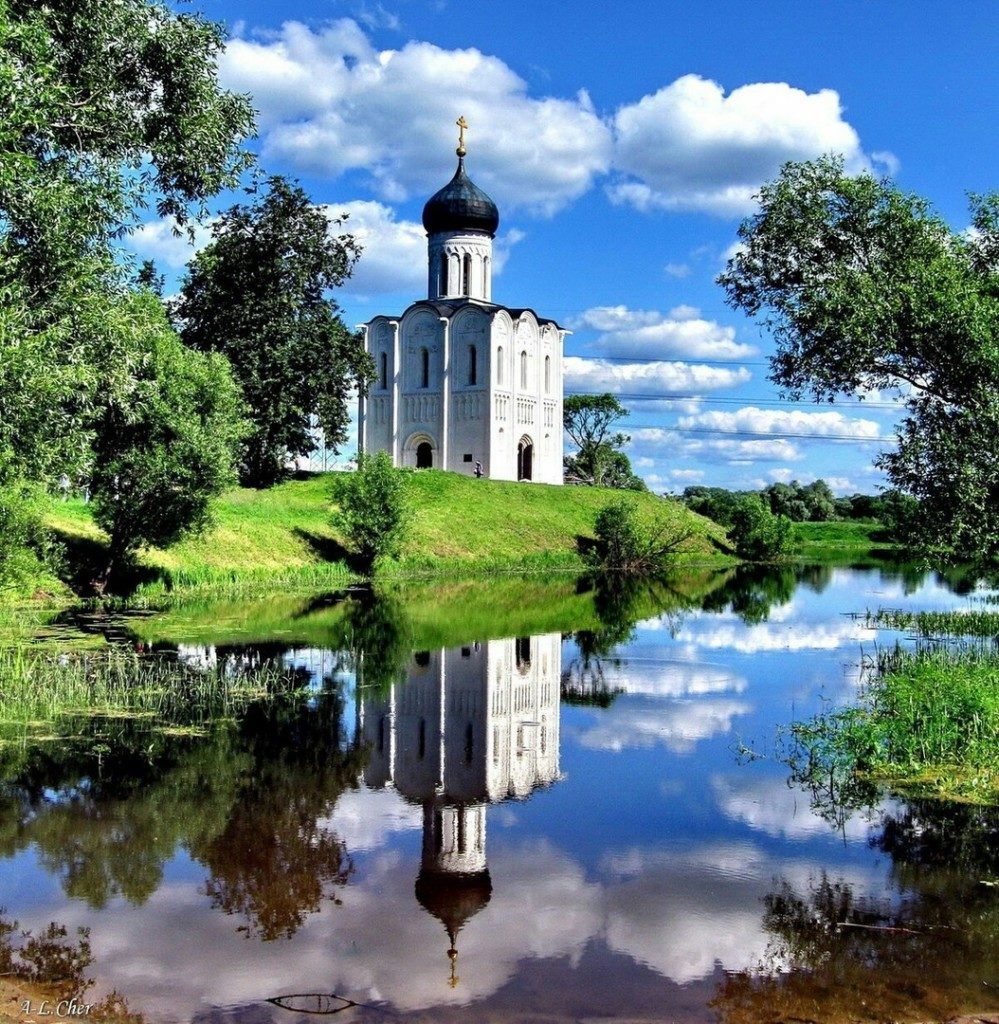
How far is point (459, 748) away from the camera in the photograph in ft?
41.1

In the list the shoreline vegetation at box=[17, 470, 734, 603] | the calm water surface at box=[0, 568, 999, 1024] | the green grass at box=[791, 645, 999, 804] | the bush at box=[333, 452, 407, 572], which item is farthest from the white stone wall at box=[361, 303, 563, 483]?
the green grass at box=[791, 645, 999, 804]

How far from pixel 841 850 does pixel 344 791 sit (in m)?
4.61

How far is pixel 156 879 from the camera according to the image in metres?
8.06

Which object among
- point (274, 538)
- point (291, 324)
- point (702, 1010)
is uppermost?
point (291, 324)

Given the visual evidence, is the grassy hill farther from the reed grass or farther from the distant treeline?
the distant treeline

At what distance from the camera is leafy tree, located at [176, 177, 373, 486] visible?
145 ft

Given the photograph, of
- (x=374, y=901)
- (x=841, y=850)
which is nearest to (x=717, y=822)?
(x=841, y=850)

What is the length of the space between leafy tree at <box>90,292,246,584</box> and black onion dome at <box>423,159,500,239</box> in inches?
1314

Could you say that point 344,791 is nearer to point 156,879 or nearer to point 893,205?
point 156,879

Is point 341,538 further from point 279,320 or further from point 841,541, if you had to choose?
point 841,541

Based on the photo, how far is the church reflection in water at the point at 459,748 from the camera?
8.34 meters

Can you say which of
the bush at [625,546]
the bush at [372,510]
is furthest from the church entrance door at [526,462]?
the bush at [372,510]

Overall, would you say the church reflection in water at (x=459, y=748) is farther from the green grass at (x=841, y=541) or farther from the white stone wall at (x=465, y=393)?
the green grass at (x=841, y=541)

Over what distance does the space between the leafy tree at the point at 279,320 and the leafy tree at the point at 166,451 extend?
741 inches
